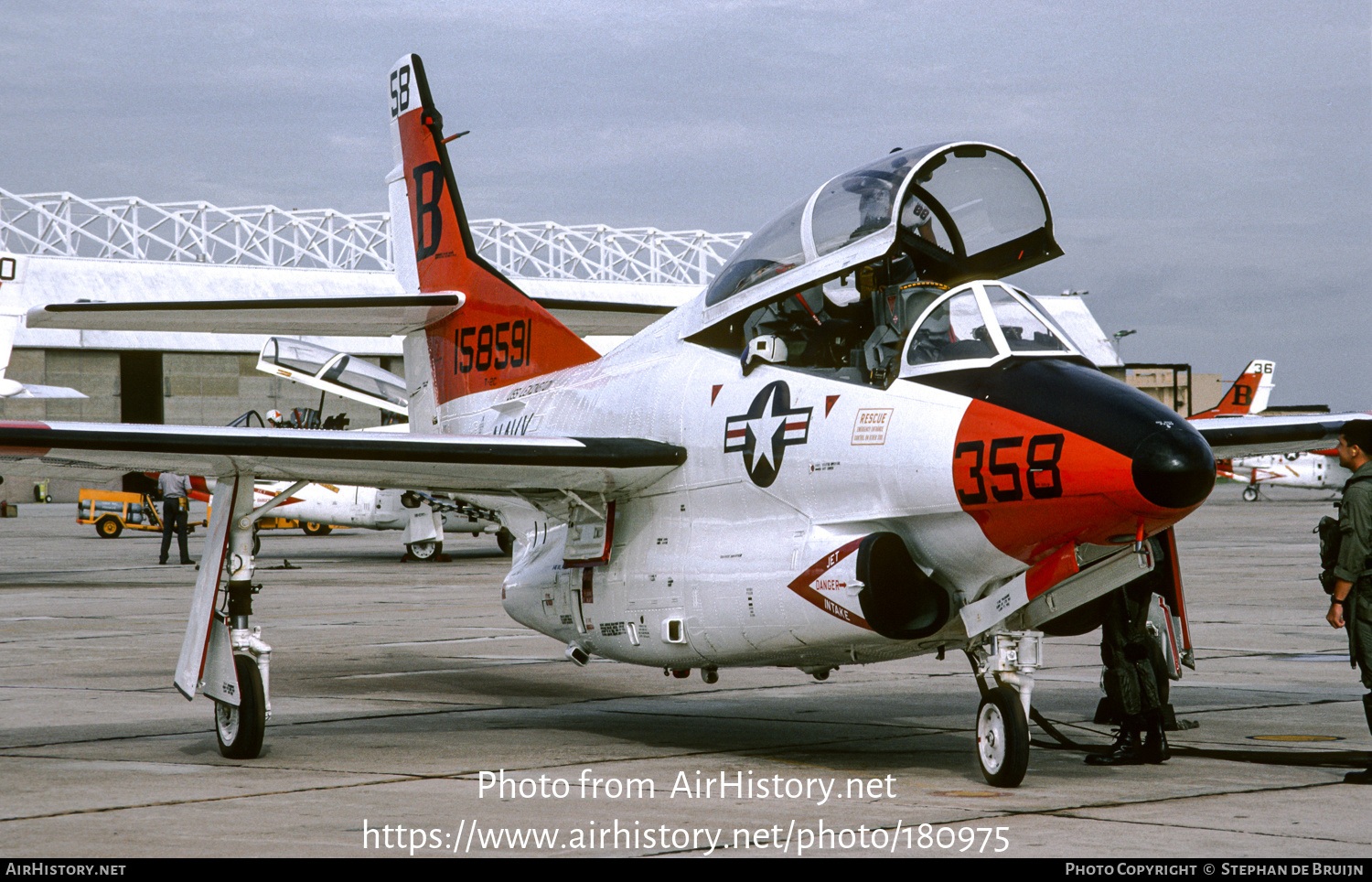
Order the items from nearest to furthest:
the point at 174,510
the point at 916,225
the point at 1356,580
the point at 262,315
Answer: the point at 1356,580, the point at 916,225, the point at 262,315, the point at 174,510

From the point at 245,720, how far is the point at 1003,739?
490 centimetres

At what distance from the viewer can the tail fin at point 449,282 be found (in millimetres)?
12766

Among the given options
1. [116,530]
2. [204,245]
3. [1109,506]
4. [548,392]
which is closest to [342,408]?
[204,245]

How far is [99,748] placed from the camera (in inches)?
381

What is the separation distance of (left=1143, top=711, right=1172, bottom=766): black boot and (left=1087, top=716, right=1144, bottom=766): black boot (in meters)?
0.05

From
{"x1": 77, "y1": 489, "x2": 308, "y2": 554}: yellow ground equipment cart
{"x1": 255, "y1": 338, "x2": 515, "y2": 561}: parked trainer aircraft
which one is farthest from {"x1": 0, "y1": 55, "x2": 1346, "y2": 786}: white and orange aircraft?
{"x1": 77, "y1": 489, "x2": 308, "y2": 554}: yellow ground equipment cart

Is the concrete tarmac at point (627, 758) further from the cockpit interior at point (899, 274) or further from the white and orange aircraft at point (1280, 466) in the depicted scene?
the white and orange aircraft at point (1280, 466)

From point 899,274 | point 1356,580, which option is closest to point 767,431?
point 899,274

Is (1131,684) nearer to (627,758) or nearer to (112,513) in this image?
(627,758)

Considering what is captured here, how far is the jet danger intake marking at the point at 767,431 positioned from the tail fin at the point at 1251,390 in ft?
168

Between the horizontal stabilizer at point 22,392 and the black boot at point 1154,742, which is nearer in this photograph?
the black boot at point 1154,742

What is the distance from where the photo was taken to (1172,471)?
691 cm

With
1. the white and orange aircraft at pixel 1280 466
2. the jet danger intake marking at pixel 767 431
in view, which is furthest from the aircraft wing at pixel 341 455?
the white and orange aircraft at pixel 1280 466
